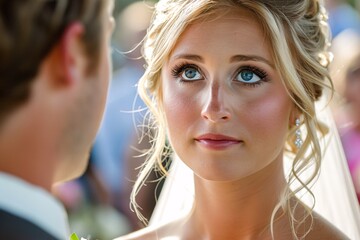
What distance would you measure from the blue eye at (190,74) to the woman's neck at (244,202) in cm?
44

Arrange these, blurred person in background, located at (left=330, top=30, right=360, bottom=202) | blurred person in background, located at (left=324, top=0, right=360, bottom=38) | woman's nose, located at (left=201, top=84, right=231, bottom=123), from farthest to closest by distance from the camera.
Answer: blurred person in background, located at (left=324, top=0, right=360, bottom=38), blurred person in background, located at (left=330, top=30, right=360, bottom=202), woman's nose, located at (left=201, top=84, right=231, bottom=123)

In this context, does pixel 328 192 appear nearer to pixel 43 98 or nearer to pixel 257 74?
pixel 257 74

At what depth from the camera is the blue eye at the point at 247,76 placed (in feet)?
10.8

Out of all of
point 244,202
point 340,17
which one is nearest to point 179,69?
point 244,202

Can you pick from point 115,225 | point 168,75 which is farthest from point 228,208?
point 115,225

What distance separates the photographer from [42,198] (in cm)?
178

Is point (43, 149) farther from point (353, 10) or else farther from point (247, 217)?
point (353, 10)

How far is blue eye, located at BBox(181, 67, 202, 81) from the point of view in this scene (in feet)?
11.0

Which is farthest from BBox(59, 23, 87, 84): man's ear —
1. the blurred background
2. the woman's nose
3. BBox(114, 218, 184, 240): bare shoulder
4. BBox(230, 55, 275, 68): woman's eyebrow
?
the blurred background

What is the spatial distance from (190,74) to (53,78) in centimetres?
163

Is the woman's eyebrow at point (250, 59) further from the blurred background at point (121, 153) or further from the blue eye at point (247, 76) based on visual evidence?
the blurred background at point (121, 153)

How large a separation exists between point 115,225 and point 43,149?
4.59 metres

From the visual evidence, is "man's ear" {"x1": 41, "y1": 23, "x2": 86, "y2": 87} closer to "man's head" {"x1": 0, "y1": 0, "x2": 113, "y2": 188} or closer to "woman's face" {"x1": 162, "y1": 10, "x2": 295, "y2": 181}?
"man's head" {"x1": 0, "y1": 0, "x2": 113, "y2": 188}

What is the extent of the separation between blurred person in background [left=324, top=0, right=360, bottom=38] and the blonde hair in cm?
232
